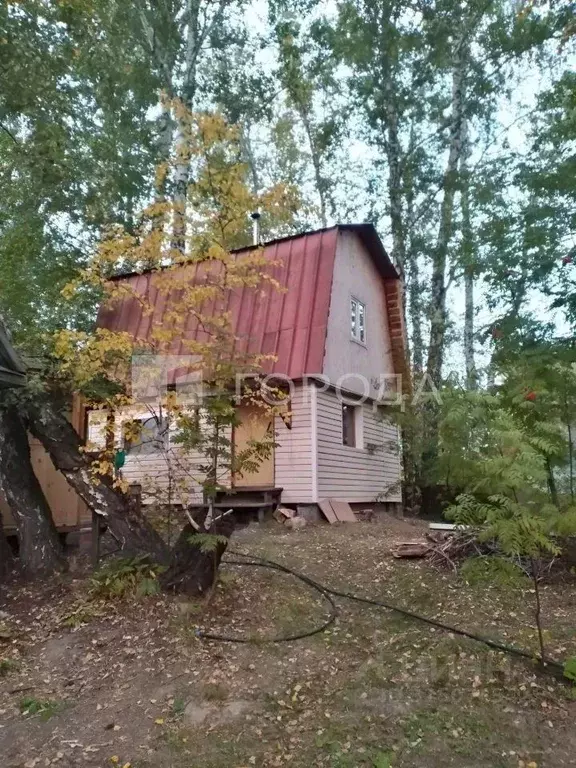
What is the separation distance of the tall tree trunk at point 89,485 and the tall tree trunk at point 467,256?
6.28 m

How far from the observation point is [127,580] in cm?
499

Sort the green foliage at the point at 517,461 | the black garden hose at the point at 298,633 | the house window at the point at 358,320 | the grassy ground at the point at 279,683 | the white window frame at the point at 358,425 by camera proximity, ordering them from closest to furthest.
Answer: the grassy ground at the point at 279,683 < the green foliage at the point at 517,461 < the black garden hose at the point at 298,633 < the house window at the point at 358,320 < the white window frame at the point at 358,425

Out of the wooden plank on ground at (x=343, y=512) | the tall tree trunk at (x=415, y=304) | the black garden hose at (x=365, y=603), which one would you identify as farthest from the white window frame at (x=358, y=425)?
the black garden hose at (x=365, y=603)

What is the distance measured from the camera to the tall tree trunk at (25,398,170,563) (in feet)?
17.5

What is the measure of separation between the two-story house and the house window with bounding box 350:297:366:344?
0.8 inches

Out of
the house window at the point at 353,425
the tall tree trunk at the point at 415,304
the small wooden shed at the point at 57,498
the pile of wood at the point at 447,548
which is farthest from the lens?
the tall tree trunk at the point at 415,304

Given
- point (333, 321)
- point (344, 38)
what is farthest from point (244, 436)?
point (344, 38)

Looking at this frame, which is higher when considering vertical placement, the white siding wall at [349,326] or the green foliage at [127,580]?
the white siding wall at [349,326]

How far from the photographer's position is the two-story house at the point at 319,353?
33.1 ft

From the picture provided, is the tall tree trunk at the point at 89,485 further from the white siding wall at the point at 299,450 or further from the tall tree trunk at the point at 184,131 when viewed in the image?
the white siding wall at the point at 299,450

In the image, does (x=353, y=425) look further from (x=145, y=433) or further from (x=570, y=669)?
(x=570, y=669)

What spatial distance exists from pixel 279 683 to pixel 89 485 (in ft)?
8.78

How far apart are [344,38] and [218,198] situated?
14.4 metres

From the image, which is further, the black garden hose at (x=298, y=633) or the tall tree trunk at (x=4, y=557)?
the tall tree trunk at (x=4, y=557)
